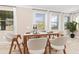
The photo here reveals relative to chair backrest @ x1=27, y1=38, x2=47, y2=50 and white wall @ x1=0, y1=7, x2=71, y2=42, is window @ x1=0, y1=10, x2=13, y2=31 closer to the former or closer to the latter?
white wall @ x1=0, y1=7, x2=71, y2=42

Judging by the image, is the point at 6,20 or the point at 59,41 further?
the point at 6,20

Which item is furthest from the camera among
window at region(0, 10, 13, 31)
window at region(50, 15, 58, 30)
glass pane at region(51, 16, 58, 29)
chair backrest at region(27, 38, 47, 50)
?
glass pane at region(51, 16, 58, 29)

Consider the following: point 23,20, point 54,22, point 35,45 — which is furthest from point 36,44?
point 54,22

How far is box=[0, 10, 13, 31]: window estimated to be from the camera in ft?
18.8

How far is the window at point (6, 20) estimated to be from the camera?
573 centimetres

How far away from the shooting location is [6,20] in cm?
581

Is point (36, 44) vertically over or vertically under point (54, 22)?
under

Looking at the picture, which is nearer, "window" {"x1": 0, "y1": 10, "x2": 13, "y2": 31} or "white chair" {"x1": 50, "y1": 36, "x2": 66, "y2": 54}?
"white chair" {"x1": 50, "y1": 36, "x2": 66, "y2": 54}

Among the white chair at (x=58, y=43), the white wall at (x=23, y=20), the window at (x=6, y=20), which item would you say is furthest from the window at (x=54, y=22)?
the white chair at (x=58, y=43)

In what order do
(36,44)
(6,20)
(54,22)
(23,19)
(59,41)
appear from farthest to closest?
1. (54,22)
2. (23,19)
3. (6,20)
4. (59,41)
5. (36,44)

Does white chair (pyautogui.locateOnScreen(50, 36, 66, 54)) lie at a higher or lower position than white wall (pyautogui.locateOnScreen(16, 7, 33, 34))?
lower

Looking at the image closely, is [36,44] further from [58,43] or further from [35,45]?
[58,43]

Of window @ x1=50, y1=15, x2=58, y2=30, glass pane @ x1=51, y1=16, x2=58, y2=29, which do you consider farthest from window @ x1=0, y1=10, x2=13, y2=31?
glass pane @ x1=51, y1=16, x2=58, y2=29
